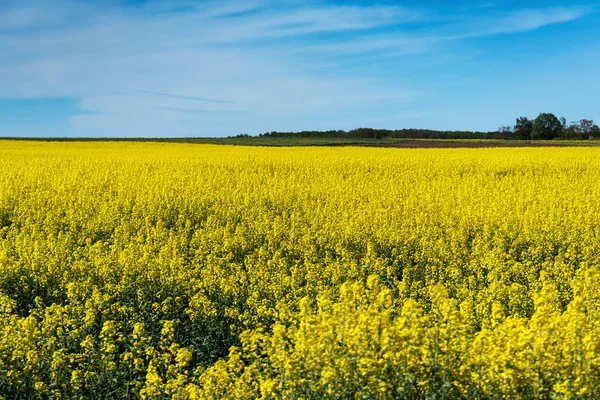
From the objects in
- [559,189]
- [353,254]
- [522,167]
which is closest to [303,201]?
[353,254]

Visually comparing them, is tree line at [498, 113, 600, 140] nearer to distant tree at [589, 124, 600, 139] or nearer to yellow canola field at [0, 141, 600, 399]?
distant tree at [589, 124, 600, 139]

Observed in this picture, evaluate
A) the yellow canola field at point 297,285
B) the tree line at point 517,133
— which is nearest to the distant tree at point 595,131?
the tree line at point 517,133

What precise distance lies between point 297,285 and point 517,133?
122m

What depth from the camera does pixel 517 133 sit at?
122375 mm

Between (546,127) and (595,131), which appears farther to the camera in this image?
(546,127)

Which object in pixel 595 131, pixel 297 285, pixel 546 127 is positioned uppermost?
pixel 546 127

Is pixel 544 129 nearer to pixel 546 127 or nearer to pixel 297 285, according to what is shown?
pixel 546 127

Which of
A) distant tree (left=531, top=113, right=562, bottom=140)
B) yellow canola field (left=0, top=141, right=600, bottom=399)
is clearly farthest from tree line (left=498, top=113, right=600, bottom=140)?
yellow canola field (left=0, top=141, right=600, bottom=399)

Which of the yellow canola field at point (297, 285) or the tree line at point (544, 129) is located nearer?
the yellow canola field at point (297, 285)

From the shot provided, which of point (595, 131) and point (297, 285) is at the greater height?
point (595, 131)

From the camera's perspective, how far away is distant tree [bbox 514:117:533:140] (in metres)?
121

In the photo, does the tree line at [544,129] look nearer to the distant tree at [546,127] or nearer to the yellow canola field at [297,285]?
the distant tree at [546,127]

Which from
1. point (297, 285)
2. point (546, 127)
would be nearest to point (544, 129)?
point (546, 127)

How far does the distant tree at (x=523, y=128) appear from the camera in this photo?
121 meters
